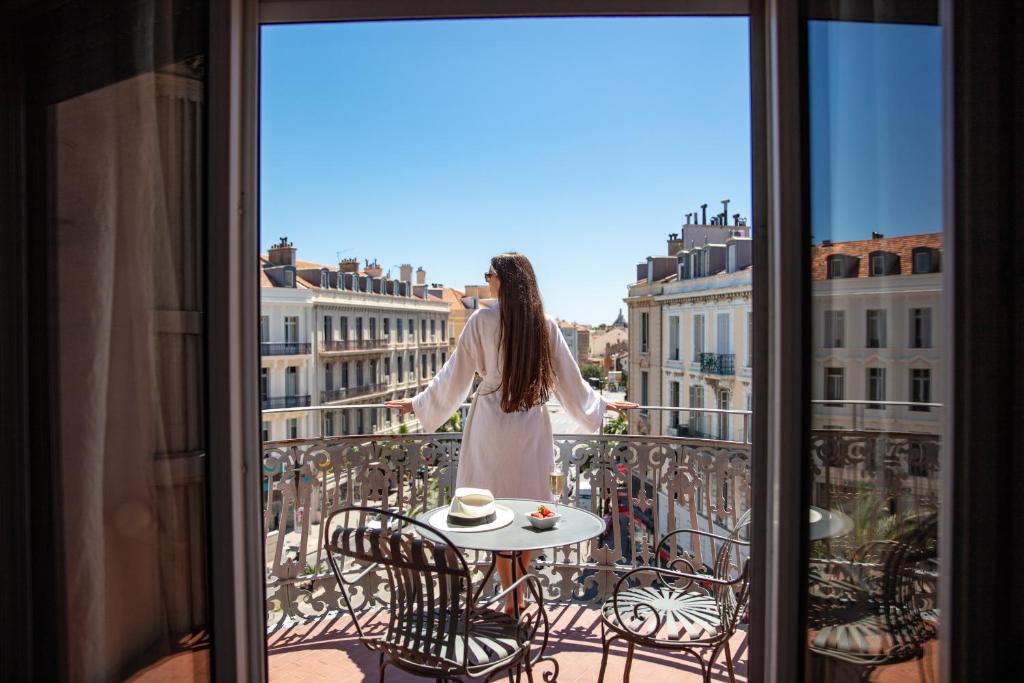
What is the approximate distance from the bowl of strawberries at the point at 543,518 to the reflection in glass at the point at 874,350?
0.97 m

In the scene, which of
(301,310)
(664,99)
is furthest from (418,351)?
(664,99)

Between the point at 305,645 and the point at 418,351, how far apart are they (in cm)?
3437

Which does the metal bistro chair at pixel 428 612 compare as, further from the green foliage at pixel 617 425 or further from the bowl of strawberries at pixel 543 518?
the green foliage at pixel 617 425

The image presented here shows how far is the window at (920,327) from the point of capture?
91 cm

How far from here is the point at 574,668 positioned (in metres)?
2.36

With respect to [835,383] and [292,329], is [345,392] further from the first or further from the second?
[835,383]

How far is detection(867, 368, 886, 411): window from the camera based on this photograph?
3.34 feet

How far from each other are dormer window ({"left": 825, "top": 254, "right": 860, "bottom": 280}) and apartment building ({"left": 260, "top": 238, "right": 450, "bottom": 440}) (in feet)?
81.4

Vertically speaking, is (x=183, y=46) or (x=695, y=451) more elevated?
(x=183, y=46)

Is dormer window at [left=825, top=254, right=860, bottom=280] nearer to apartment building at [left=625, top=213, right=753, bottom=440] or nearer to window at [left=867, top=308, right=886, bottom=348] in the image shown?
window at [left=867, top=308, right=886, bottom=348]

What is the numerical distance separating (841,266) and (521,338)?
1637 mm

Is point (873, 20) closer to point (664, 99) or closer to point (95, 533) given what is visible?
point (95, 533)

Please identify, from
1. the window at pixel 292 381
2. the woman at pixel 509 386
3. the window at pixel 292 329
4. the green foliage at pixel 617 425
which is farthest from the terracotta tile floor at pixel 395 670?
the window at pixel 292 381

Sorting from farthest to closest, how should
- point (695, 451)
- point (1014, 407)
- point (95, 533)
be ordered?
point (695, 451) → point (95, 533) → point (1014, 407)
